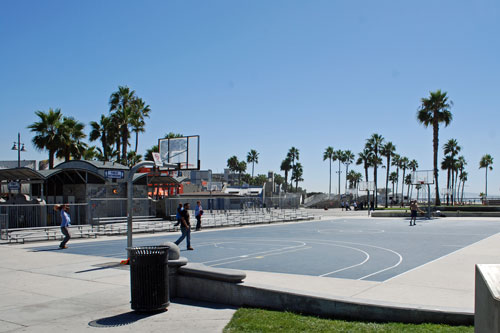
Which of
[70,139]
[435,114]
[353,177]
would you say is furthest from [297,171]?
[70,139]

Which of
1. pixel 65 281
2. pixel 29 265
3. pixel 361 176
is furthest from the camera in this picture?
pixel 361 176

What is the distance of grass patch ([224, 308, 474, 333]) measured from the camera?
6.64 m

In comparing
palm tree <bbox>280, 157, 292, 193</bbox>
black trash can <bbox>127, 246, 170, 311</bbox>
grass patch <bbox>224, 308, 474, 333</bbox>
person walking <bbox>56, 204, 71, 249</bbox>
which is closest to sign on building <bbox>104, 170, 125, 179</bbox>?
person walking <bbox>56, 204, 71, 249</bbox>

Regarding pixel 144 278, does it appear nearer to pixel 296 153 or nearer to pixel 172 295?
pixel 172 295

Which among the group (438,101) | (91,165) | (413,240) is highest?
(438,101)

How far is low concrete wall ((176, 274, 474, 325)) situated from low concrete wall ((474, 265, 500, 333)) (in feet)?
6.97

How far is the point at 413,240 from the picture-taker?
74.4 feet

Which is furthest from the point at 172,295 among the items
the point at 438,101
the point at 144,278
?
the point at 438,101

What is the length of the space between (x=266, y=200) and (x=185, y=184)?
41820mm

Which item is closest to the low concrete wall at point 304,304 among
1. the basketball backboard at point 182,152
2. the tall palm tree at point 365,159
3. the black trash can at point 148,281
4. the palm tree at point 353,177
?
the black trash can at point 148,281

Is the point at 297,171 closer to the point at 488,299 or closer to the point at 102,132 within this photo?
the point at 102,132

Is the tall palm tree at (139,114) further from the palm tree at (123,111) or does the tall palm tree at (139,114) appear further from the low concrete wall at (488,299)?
the low concrete wall at (488,299)

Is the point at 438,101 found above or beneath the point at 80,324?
above

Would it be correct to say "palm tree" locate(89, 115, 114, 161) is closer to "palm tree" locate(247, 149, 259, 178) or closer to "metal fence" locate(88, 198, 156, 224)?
"metal fence" locate(88, 198, 156, 224)
